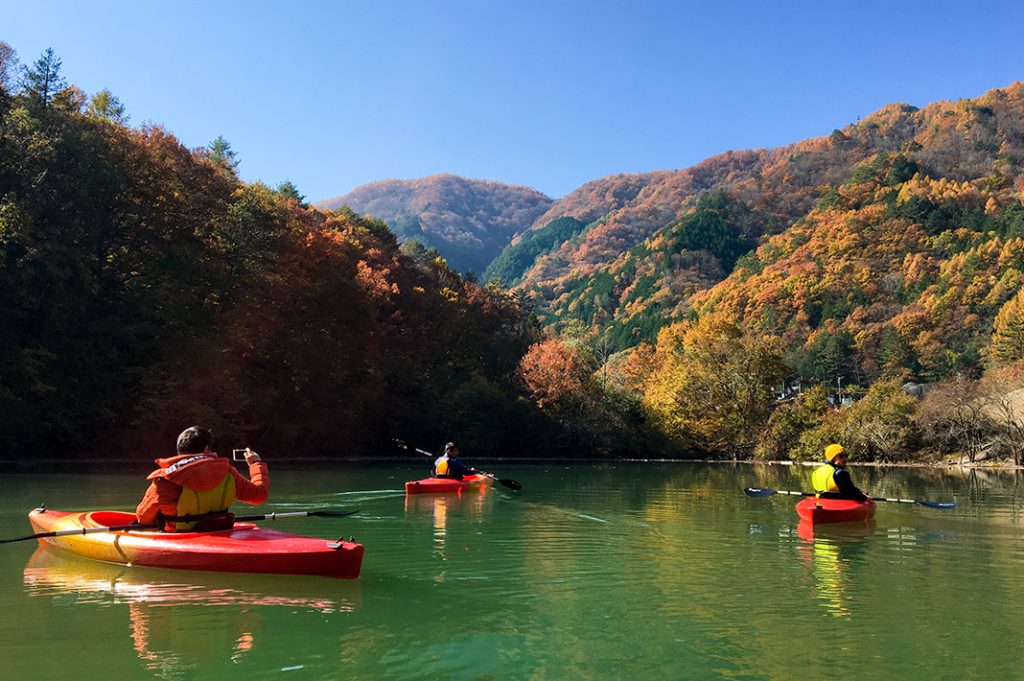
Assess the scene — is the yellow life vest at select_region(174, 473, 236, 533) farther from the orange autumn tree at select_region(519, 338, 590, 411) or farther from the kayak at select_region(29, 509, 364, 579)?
the orange autumn tree at select_region(519, 338, 590, 411)

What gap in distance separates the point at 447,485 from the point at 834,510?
8946mm

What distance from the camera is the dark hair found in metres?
8.62

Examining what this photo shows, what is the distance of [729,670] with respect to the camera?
6.03 m

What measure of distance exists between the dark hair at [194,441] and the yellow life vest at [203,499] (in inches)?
17.0

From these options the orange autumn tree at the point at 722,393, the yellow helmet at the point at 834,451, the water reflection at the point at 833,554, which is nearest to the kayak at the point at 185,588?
the water reflection at the point at 833,554

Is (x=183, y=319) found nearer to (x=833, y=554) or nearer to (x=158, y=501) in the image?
(x=158, y=501)

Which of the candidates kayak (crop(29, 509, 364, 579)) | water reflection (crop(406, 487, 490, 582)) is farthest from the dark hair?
water reflection (crop(406, 487, 490, 582))

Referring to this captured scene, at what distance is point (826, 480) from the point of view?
1478cm

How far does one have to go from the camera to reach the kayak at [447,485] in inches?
742

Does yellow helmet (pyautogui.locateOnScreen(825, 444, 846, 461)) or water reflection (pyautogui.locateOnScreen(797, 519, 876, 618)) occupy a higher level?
yellow helmet (pyautogui.locateOnScreen(825, 444, 846, 461))

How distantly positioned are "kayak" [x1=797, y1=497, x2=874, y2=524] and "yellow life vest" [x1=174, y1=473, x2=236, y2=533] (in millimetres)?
9542

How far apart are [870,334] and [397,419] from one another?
4712 centimetres

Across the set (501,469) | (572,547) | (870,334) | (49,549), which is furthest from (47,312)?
(870,334)

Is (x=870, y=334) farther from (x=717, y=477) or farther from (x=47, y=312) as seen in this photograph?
(x=47, y=312)
